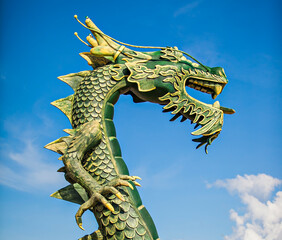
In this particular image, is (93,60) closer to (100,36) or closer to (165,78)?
(100,36)

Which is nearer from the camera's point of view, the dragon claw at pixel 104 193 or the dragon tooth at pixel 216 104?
the dragon claw at pixel 104 193

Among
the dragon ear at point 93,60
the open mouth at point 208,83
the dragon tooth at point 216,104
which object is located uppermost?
the dragon ear at point 93,60

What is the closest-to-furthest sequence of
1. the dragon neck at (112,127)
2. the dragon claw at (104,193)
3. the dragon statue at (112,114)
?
the dragon claw at (104,193), the dragon statue at (112,114), the dragon neck at (112,127)

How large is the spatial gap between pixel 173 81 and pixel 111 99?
2.73 feet

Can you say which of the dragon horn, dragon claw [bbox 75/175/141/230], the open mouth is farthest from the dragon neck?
the open mouth

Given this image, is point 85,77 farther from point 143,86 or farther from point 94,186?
point 94,186

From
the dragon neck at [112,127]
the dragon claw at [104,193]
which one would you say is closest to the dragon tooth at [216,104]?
the dragon neck at [112,127]

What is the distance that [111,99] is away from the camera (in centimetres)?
462

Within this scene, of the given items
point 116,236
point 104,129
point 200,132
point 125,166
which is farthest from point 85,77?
point 116,236

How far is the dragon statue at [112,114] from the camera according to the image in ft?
12.7

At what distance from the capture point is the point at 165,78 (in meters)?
4.69

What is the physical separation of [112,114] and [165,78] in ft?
2.72

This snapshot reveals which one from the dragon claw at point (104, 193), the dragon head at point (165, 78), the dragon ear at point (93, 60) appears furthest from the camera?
the dragon ear at point (93, 60)

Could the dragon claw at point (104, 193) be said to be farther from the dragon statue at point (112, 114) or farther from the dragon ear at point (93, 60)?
the dragon ear at point (93, 60)
